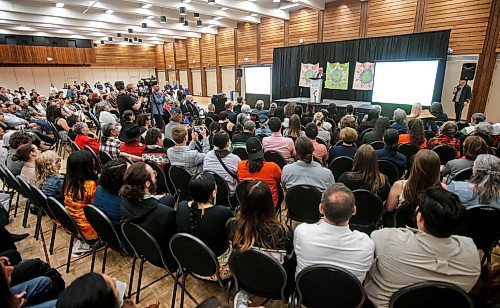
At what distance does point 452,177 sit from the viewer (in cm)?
284

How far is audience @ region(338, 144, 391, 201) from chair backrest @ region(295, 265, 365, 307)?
3.99ft

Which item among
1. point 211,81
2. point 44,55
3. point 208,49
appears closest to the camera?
point 44,55

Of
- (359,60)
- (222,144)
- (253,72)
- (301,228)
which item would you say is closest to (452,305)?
(301,228)

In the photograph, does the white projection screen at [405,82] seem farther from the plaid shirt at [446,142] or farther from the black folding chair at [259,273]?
the black folding chair at [259,273]

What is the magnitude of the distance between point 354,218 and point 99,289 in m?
2.27

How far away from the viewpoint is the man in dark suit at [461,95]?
7.73 metres

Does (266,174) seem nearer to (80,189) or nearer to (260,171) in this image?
(260,171)

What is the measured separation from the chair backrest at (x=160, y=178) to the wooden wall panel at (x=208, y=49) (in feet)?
55.1

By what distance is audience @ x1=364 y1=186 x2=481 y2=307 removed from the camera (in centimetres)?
135

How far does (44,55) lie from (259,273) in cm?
2219

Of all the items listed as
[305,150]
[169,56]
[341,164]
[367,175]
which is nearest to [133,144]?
[305,150]

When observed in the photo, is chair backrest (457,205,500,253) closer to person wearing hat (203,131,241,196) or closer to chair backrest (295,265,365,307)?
chair backrest (295,265,365,307)

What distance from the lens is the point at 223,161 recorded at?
310cm

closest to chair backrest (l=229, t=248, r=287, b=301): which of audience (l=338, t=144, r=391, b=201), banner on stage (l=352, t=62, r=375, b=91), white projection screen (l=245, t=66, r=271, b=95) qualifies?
audience (l=338, t=144, r=391, b=201)
